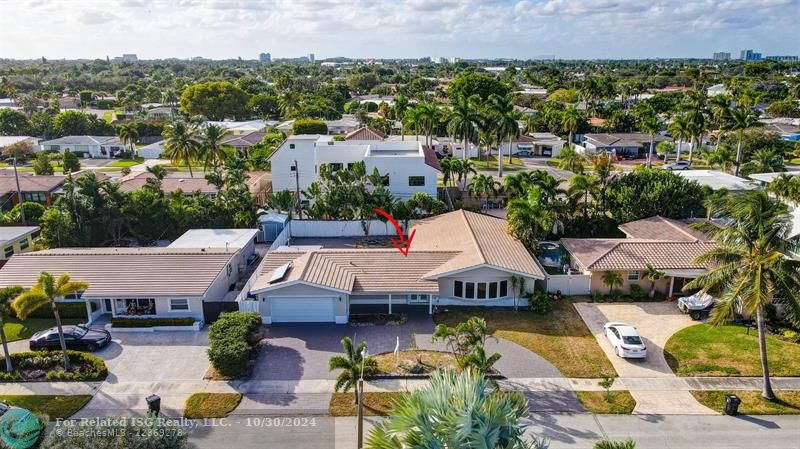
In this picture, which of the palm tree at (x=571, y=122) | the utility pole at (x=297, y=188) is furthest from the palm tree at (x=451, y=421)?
the palm tree at (x=571, y=122)

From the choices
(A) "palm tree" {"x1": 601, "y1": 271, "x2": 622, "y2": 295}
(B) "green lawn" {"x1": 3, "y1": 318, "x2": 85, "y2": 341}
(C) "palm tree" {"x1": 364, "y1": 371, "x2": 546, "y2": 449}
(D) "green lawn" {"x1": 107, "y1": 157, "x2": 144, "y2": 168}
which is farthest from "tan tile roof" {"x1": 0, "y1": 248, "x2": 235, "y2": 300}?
(D) "green lawn" {"x1": 107, "y1": 157, "x2": 144, "y2": 168}

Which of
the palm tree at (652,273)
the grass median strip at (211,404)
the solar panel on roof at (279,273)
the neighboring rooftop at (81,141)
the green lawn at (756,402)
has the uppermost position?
the neighboring rooftop at (81,141)

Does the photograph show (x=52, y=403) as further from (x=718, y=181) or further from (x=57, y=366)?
(x=718, y=181)

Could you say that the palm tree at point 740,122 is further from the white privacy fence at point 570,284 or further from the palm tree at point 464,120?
the white privacy fence at point 570,284

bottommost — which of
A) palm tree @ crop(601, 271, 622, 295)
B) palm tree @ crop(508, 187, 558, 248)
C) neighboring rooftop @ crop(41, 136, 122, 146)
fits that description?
palm tree @ crop(601, 271, 622, 295)

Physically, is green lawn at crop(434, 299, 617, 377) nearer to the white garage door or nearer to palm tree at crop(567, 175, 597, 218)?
the white garage door

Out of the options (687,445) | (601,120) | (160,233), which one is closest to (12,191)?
(160,233)
